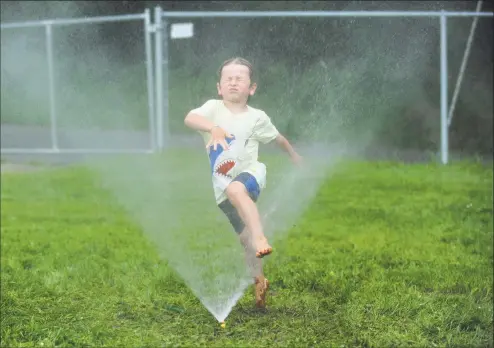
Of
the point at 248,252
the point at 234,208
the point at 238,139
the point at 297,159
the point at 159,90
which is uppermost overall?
the point at 159,90

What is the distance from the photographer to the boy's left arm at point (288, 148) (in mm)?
2741

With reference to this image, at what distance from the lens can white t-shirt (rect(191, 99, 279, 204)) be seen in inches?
104

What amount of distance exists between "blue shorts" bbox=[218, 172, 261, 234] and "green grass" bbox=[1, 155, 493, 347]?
225mm

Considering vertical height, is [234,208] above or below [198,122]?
below

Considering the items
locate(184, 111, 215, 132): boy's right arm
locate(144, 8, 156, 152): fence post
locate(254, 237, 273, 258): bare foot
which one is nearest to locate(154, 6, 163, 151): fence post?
locate(144, 8, 156, 152): fence post

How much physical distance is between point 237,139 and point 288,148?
9.6 inches

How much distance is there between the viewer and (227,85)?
266 cm

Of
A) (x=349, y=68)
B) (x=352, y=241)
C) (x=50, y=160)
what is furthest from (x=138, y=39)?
(x=50, y=160)

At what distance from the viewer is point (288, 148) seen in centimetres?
278

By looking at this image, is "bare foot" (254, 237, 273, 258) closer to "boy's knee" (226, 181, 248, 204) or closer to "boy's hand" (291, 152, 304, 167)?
"boy's knee" (226, 181, 248, 204)

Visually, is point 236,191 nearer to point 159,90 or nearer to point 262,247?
point 262,247

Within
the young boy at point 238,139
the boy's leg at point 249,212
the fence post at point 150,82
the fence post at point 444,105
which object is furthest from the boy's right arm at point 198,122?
the fence post at point 444,105

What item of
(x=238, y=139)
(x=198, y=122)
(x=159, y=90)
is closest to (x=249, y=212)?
(x=238, y=139)

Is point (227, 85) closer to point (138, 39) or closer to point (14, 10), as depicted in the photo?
point (138, 39)
